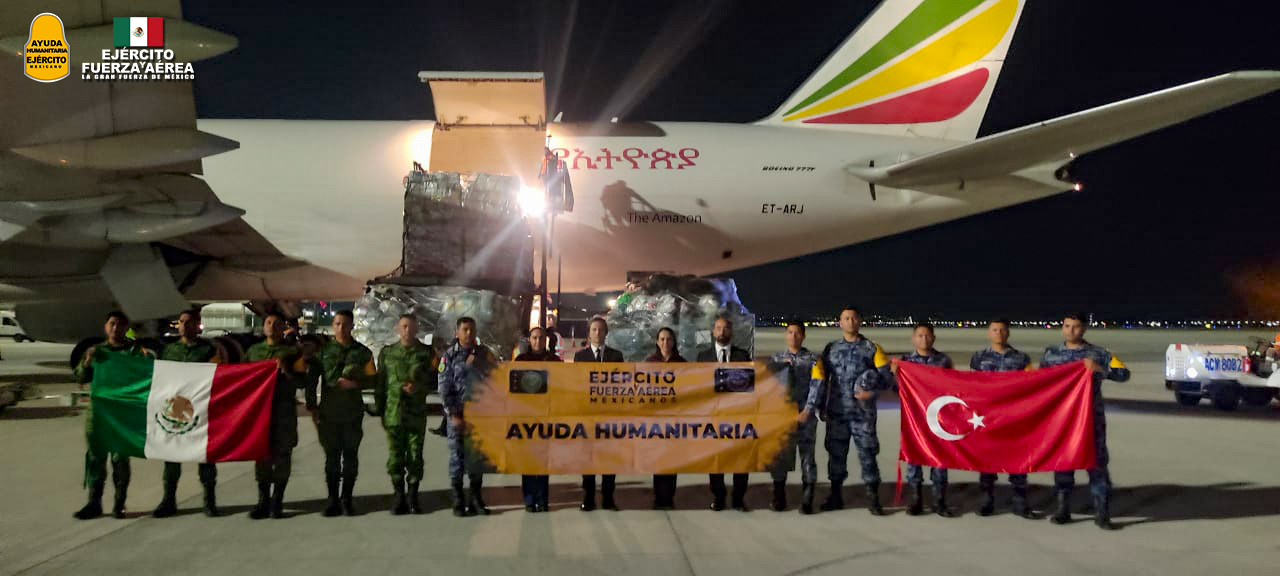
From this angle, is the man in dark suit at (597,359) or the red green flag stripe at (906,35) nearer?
the man in dark suit at (597,359)

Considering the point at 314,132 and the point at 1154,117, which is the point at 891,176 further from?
the point at 314,132

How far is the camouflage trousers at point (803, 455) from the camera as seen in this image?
6062 mm

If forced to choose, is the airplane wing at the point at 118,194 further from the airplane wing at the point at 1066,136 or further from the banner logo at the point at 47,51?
the airplane wing at the point at 1066,136

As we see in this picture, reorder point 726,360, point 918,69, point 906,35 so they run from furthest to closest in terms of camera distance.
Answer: point 918,69 → point 906,35 → point 726,360

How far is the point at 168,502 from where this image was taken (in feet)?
19.5

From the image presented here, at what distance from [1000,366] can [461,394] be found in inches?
175

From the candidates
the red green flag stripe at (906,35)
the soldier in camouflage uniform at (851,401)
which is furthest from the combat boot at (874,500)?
the red green flag stripe at (906,35)

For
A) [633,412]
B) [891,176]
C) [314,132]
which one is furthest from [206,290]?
[891,176]

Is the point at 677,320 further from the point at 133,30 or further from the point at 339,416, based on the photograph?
the point at 133,30

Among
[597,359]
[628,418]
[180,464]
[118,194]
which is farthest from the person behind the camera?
[118,194]

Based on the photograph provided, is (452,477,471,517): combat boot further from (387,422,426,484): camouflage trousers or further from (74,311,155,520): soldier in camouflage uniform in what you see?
(74,311,155,520): soldier in camouflage uniform

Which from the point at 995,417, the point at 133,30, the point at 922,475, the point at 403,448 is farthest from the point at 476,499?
the point at 133,30

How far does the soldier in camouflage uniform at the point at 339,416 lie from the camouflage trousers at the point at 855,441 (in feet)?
12.1

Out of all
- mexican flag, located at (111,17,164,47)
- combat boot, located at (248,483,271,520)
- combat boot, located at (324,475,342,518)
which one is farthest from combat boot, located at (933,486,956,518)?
mexican flag, located at (111,17,164,47)
